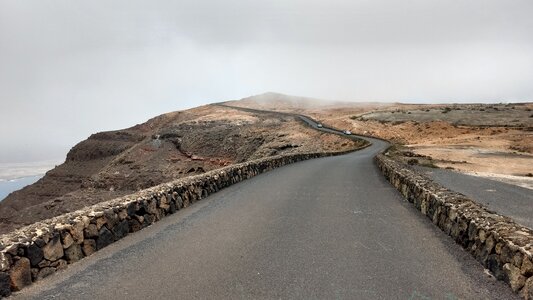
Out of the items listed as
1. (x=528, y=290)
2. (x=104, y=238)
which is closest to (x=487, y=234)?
(x=528, y=290)

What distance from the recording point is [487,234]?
25.7 feet

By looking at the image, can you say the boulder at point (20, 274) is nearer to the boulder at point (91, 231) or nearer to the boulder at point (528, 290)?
the boulder at point (91, 231)

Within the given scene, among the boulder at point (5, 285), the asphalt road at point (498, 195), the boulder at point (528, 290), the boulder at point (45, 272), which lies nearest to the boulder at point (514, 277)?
the boulder at point (528, 290)

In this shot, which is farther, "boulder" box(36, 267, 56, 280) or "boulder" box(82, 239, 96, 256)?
"boulder" box(82, 239, 96, 256)

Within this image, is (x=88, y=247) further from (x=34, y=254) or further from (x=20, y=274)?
(x=20, y=274)

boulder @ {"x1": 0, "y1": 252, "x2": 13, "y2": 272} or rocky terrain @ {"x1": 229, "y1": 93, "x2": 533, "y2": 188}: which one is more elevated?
boulder @ {"x1": 0, "y1": 252, "x2": 13, "y2": 272}

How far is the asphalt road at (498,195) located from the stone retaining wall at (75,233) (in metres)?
9.68

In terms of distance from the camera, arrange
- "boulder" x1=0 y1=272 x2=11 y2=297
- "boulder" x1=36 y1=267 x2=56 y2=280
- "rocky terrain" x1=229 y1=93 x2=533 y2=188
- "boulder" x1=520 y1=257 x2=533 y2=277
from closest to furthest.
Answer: "boulder" x1=520 y1=257 x2=533 y2=277 < "boulder" x1=0 y1=272 x2=11 y2=297 < "boulder" x1=36 y1=267 x2=56 y2=280 < "rocky terrain" x1=229 y1=93 x2=533 y2=188

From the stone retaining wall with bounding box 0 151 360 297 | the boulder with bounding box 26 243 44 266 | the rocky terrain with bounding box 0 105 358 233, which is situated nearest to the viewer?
the stone retaining wall with bounding box 0 151 360 297

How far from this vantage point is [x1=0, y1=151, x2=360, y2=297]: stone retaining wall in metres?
7.00

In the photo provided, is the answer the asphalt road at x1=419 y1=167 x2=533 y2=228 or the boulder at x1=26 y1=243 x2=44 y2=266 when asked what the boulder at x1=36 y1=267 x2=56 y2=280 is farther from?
the asphalt road at x1=419 y1=167 x2=533 y2=228

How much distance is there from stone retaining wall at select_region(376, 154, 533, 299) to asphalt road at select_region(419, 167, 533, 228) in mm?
2499

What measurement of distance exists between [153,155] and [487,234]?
7664cm

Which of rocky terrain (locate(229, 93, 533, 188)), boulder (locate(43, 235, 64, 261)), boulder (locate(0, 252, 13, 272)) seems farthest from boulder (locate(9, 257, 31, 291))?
rocky terrain (locate(229, 93, 533, 188))
